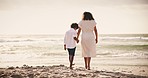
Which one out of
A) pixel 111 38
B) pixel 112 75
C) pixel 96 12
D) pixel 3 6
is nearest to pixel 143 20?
pixel 96 12

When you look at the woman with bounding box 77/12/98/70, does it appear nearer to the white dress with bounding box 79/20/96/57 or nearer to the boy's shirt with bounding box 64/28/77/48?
the white dress with bounding box 79/20/96/57

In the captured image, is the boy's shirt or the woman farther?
the boy's shirt

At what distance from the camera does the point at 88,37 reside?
3.59 meters

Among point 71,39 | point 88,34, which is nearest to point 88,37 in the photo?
point 88,34

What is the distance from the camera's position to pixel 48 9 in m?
6.83

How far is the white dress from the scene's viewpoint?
11.6 ft

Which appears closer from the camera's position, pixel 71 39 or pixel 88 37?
pixel 88 37

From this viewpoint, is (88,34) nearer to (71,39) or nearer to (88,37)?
(88,37)

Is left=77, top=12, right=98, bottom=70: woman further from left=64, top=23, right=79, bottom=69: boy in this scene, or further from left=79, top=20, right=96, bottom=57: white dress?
left=64, top=23, right=79, bottom=69: boy

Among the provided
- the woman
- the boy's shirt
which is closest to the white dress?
the woman

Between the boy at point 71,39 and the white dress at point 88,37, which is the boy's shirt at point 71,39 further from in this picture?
the white dress at point 88,37

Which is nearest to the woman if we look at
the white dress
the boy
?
the white dress

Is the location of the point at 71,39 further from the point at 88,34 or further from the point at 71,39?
the point at 88,34

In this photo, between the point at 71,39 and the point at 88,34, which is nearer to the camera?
the point at 88,34
